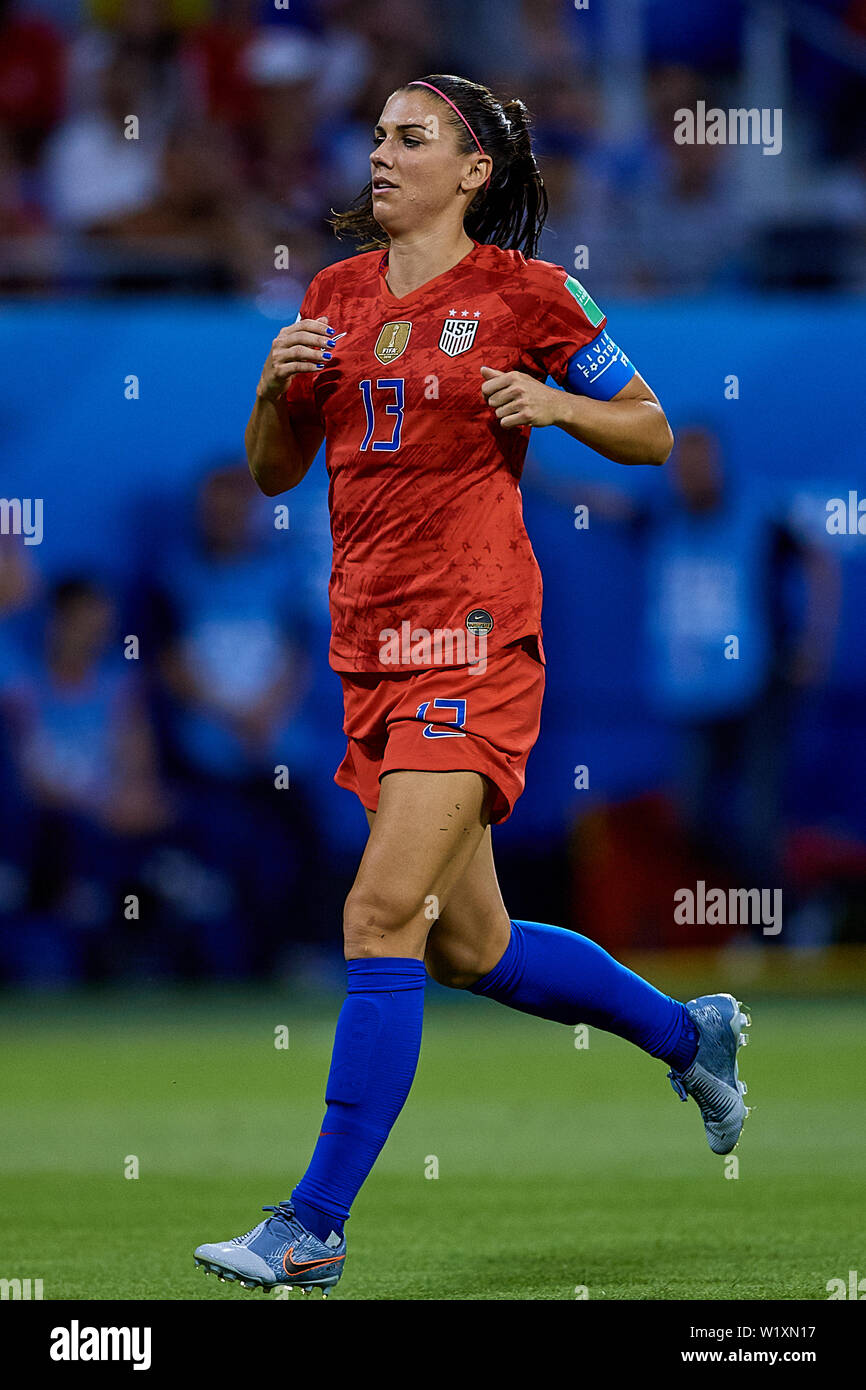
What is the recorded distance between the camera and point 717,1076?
421cm

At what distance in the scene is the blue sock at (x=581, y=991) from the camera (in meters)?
4.03

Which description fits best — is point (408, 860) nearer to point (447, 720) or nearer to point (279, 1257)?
point (447, 720)

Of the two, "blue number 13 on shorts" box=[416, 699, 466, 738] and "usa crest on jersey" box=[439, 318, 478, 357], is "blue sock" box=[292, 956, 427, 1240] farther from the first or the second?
"usa crest on jersey" box=[439, 318, 478, 357]

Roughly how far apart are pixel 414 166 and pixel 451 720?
1120 millimetres

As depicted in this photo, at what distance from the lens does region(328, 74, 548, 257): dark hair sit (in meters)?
3.98

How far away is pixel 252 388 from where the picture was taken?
30.5ft

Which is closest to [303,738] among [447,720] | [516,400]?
[447,720]

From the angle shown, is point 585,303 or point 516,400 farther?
point 585,303

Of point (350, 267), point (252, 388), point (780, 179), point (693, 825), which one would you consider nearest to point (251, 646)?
point (252, 388)

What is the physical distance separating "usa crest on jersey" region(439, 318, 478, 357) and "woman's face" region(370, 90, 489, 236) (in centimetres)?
25

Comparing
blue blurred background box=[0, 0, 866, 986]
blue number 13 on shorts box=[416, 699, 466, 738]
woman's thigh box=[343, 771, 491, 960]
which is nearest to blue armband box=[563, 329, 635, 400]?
blue number 13 on shorts box=[416, 699, 466, 738]
